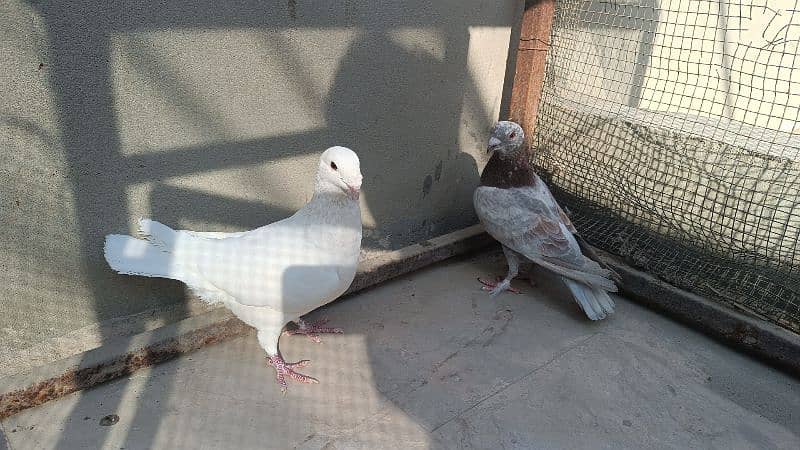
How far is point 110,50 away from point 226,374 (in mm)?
1340

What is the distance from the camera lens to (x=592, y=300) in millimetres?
2600

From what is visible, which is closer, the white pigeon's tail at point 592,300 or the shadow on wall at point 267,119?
the shadow on wall at point 267,119

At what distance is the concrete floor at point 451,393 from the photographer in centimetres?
183

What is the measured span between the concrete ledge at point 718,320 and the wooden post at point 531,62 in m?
1.08

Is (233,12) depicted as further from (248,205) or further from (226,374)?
(226,374)

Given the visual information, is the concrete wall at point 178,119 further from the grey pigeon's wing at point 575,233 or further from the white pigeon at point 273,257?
the grey pigeon's wing at point 575,233

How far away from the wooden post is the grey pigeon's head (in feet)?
1.43

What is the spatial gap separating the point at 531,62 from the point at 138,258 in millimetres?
2465

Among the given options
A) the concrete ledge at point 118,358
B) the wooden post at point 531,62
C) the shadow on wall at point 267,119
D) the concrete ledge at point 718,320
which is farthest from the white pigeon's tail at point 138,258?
the concrete ledge at point 718,320

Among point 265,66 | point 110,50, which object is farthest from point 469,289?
point 110,50

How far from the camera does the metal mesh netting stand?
8.62 ft

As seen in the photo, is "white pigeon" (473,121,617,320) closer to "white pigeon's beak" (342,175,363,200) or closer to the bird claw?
the bird claw

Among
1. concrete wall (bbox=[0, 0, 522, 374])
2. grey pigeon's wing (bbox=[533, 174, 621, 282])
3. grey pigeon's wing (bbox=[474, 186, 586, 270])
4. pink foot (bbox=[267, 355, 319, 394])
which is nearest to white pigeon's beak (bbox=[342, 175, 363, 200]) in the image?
concrete wall (bbox=[0, 0, 522, 374])

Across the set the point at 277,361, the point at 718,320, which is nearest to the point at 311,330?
the point at 277,361
